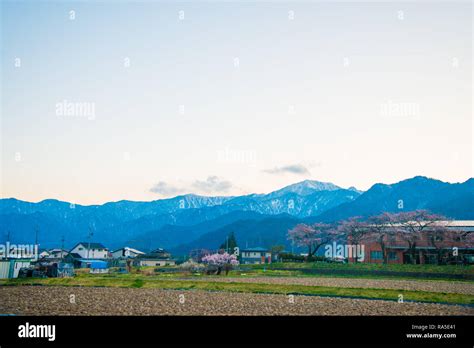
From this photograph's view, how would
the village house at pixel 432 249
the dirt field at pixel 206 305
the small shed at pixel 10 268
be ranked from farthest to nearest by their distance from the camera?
the village house at pixel 432 249
the small shed at pixel 10 268
the dirt field at pixel 206 305

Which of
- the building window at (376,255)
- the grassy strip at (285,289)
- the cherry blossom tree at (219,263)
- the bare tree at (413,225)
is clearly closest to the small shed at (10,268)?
the grassy strip at (285,289)

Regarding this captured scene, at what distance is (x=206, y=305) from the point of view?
29.0m

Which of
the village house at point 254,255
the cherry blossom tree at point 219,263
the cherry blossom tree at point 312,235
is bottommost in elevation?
the village house at point 254,255

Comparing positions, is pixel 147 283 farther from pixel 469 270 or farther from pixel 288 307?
pixel 469 270

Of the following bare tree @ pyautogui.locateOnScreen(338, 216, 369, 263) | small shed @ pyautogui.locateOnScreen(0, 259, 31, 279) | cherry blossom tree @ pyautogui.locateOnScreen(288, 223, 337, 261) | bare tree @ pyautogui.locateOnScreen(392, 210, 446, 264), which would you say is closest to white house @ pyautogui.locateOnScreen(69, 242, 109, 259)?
cherry blossom tree @ pyautogui.locateOnScreen(288, 223, 337, 261)

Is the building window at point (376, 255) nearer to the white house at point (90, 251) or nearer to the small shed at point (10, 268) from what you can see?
the small shed at point (10, 268)

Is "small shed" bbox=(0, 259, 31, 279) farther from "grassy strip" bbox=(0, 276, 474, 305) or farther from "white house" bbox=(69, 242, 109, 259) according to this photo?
"white house" bbox=(69, 242, 109, 259)

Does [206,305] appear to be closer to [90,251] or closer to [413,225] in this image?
[413,225]

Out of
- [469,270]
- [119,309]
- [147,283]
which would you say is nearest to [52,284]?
[147,283]


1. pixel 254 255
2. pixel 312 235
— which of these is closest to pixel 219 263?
pixel 312 235

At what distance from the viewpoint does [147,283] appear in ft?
152

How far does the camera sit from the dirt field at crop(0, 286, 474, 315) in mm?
25953

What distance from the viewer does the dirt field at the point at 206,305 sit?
1022 inches

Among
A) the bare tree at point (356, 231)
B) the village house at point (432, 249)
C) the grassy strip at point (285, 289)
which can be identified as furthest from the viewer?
the bare tree at point (356, 231)
